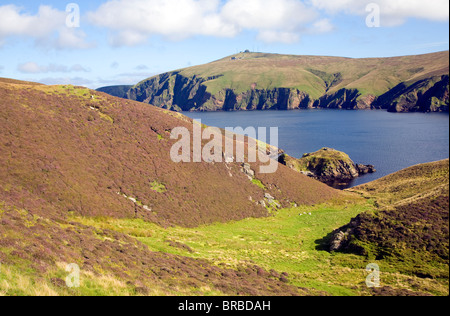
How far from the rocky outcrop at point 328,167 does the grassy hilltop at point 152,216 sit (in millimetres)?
38589

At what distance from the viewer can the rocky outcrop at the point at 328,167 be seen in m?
116

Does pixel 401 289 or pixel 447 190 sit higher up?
pixel 447 190

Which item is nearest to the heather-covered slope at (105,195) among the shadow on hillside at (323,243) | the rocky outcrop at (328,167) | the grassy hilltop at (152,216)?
the grassy hilltop at (152,216)

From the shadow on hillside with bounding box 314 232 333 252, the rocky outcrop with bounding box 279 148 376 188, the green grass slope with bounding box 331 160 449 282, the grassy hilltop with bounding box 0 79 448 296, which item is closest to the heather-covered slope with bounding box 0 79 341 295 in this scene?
the grassy hilltop with bounding box 0 79 448 296

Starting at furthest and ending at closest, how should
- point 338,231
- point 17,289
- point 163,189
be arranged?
1. point 163,189
2. point 338,231
3. point 17,289

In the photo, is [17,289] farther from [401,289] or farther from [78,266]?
[401,289]

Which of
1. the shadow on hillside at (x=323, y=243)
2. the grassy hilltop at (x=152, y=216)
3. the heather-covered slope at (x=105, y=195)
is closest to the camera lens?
the heather-covered slope at (x=105, y=195)

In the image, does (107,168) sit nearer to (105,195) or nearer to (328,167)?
(105,195)

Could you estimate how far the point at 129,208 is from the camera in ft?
147

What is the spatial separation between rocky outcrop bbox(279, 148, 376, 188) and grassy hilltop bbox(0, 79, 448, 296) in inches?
1519

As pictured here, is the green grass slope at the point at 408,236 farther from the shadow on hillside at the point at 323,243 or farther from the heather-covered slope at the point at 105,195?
the heather-covered slope at the point at 105,195

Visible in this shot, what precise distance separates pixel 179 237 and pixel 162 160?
2120 centimetres

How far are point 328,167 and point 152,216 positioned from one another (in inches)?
3492
